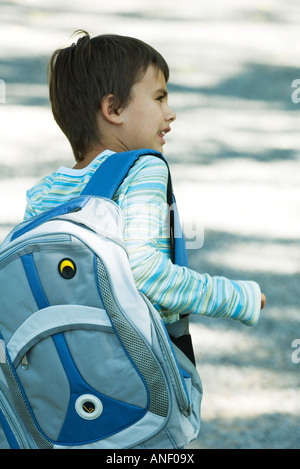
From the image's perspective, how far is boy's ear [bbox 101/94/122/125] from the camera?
1495 millimetres

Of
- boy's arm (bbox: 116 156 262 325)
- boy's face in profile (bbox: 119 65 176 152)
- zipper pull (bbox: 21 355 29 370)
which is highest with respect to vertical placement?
boy's face in profile (bbox: 119 65 176 152)

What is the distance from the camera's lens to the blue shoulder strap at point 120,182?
131 centimetres

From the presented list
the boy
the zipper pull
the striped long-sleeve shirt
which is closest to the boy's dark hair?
the boy

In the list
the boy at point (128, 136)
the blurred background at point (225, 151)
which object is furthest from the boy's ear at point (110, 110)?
the blurred background at point (225, 151)

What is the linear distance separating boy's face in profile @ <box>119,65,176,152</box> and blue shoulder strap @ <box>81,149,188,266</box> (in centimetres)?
14

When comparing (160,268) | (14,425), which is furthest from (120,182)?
(14,425)

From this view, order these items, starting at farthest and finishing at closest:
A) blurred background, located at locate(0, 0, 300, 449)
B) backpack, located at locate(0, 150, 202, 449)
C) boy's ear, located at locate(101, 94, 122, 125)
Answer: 1. blurred background, located at locate(0, 0, 300, 449)
2. boy's ear, located at locate(101, 94, 122, 125)
3. backpack, located at locate(0, 150, 202, 449)

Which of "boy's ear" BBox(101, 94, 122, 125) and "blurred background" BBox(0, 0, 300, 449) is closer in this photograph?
"boy's ear" BBox(101, 94, 122, 125)

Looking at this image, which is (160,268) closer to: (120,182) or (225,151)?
(120,182)

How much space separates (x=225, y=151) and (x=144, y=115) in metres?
1.87

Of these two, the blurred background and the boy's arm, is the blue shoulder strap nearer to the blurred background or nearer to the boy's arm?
the boy's arm

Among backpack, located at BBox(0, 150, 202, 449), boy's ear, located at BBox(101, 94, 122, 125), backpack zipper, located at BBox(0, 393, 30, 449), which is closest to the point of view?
backpack, located at BBox(0, 150, 202, 449)
